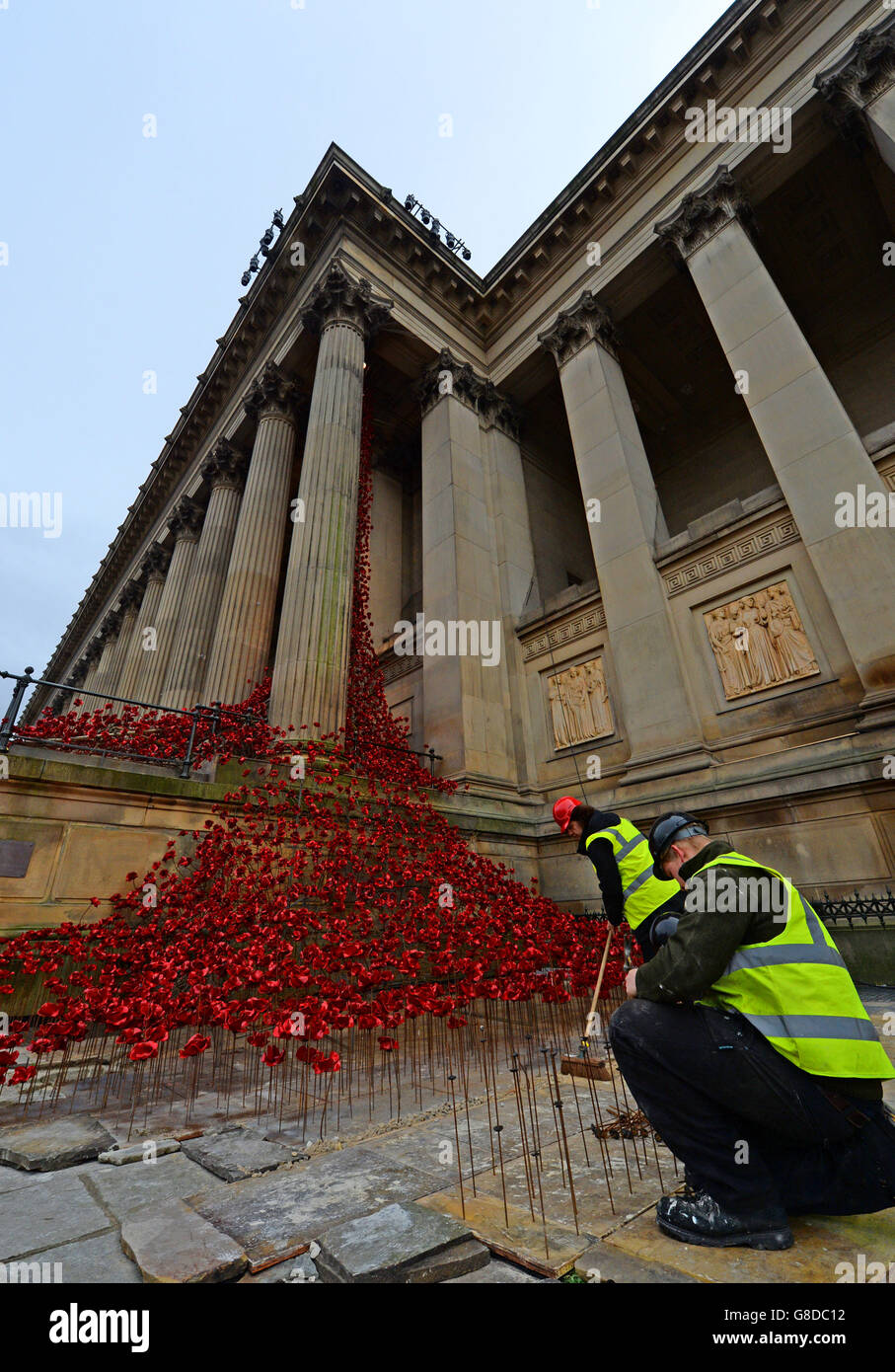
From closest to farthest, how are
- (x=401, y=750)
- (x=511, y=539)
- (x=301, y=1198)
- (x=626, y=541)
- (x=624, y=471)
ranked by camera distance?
(x=301, y=1198) → (x=401, y=750) → (x=626, y=541) → (x=624, y=471) → (x=511, y=539)

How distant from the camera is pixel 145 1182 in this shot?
2.82 m

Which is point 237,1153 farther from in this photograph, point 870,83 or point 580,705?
point 870,83

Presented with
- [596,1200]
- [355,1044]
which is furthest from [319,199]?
[596,1200]

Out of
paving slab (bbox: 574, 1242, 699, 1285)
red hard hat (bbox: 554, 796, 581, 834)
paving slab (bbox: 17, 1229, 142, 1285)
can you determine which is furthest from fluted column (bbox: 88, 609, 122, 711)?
paving slab (bbox: 574, 1242, 699, 1285)

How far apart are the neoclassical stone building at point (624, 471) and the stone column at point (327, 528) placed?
0.26ft

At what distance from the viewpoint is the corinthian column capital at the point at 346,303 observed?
15875 millimetres

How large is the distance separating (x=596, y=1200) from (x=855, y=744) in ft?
28.5

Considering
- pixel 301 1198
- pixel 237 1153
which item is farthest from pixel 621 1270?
pixel 237 1153

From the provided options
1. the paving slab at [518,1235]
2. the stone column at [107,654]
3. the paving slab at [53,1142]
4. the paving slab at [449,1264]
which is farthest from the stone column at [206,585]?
the paving slab at [449,1264]

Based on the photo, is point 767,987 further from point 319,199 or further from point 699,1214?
point 319,199

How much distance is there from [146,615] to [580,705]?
2065cm

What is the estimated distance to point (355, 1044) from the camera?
19.8 feet

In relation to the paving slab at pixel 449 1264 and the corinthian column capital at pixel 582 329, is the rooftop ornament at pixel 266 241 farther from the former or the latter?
the paving slab at pixel 449 1264
